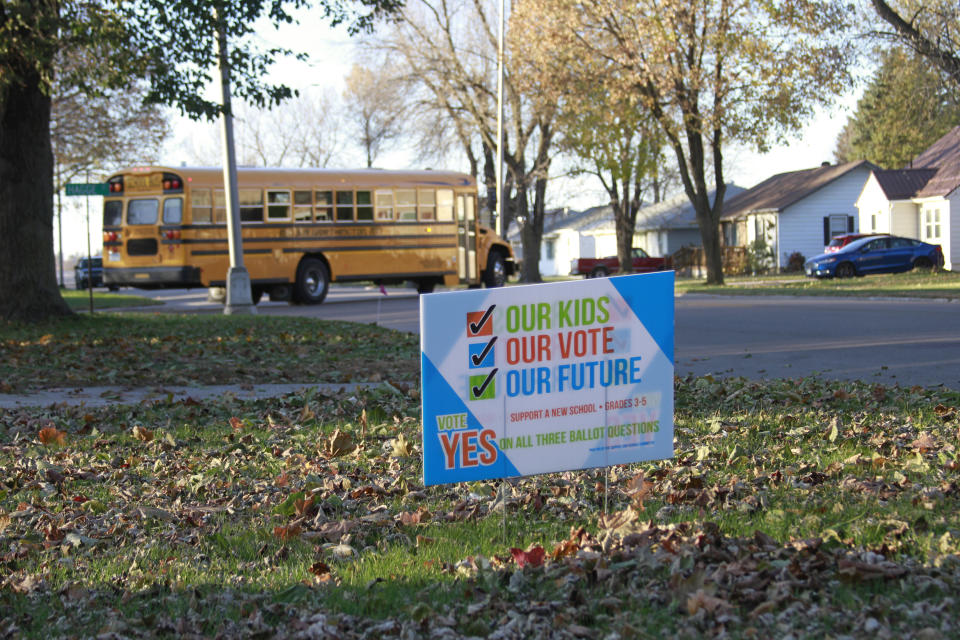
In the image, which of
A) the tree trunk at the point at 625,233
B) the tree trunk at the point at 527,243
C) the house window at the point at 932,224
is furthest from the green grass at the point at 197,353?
the tree trunk at the point at 625,233

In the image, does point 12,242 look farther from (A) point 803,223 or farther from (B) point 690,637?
(A) point 803,223

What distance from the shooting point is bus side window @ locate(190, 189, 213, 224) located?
82.7 feet

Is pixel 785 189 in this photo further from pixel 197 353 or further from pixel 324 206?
pixel 197 353

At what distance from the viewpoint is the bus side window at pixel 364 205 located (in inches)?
1096

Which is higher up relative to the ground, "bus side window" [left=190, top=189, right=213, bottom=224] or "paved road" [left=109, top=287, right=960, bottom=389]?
"bus side window" [left=190, top=189, right=213, bottom=224]

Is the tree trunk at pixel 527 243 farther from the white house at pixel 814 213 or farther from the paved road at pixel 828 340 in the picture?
the paved road at pixel 828 340

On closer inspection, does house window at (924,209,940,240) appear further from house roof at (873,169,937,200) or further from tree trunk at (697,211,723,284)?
tree trunk at (697,211,723,284)

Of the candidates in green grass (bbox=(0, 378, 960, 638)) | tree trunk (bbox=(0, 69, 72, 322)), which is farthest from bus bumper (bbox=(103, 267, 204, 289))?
green grass (bbox=(0, 378, 960, 638))

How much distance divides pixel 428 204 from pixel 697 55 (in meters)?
9.82

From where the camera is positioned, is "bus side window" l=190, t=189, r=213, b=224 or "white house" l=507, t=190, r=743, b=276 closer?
"bus side window" l=190, t=189, r=213, b=224

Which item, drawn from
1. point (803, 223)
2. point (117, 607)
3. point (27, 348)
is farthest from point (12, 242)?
point (803, 223)

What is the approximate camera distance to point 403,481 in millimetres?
5910

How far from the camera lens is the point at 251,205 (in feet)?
85.8

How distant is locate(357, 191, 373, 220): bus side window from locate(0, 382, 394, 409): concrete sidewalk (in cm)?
1723
